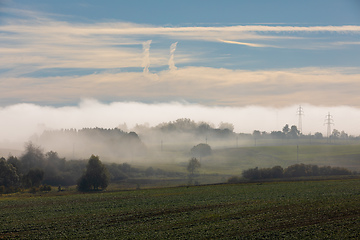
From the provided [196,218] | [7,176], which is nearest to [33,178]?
[7,176]

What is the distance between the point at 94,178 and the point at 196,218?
93.8 m

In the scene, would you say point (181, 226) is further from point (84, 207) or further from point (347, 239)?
point (84, 207)

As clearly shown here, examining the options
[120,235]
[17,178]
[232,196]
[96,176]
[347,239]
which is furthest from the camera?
[17,178]

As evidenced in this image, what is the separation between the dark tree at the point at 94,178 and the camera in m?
148

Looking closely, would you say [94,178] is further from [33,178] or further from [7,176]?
[7,176]

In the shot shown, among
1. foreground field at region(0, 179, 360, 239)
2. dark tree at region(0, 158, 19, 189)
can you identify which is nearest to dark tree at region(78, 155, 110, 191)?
dark tree at region(0, 158, 19, 189)

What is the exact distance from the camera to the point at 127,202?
8462 centimetres

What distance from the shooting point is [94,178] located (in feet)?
488

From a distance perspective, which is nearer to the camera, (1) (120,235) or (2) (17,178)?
(1) (120,235)

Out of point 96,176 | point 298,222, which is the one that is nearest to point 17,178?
point 96,176

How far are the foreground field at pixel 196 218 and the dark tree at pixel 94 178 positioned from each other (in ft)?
197

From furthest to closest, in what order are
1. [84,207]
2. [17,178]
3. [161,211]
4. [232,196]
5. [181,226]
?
[17,178], [232,196], [84,207], [161,211], [181,226]

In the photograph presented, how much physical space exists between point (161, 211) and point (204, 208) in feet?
26.1

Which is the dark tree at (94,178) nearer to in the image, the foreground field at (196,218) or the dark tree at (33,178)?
the dark tree at (33,178)
